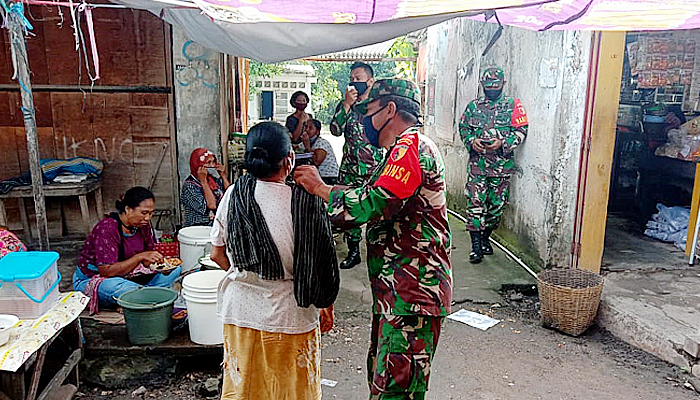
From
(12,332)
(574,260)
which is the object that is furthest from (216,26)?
(574,260)

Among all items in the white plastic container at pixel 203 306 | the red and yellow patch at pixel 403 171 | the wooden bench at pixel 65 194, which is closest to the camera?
the red and yellow patch at pixel 403 171

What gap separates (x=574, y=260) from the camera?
5.01 meters

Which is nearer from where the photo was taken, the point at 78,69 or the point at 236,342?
the point at 236,342

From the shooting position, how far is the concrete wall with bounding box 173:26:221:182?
216 inches

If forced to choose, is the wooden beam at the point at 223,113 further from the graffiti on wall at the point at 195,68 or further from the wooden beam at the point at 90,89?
the wooden beam at the point at 90,89

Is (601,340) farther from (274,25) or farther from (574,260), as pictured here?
(274,25)

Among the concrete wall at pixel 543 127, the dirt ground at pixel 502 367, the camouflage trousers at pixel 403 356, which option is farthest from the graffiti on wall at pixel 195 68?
the camouflage trousers at pixel 403 356

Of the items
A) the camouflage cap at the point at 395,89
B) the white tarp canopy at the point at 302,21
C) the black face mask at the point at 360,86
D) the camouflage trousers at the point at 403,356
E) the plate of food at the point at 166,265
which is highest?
the white tarp canopy at the point at 302,21

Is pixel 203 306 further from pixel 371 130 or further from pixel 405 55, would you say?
pixel 405 55

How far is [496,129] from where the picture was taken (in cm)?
583

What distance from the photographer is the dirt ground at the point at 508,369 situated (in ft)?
11.5

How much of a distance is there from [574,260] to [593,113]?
134 cm

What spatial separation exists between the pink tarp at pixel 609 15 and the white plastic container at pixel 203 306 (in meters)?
2.63

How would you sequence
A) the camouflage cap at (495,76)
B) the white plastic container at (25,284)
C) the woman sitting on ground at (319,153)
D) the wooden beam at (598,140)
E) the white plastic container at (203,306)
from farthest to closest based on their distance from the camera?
the woman sitting on ground at (319,153) → the camouflage cap at (495,76) → the wooden beam at (598,140) → the white plastic container at (203,306) → the white plastic container at (25,284)
